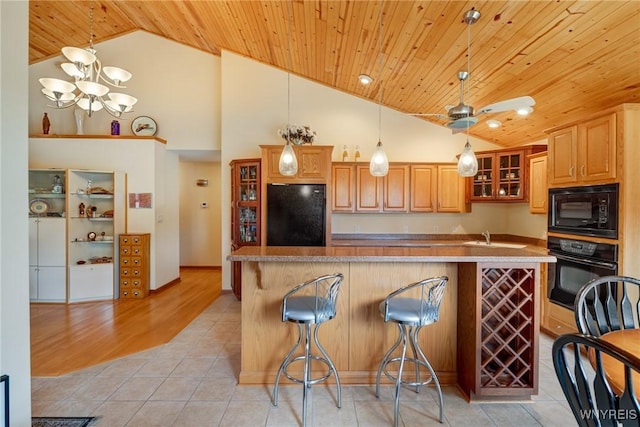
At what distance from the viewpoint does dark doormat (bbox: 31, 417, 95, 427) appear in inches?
79.8

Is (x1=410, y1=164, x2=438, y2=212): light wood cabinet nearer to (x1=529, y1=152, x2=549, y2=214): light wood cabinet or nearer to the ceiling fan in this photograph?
(x1=529, y1=152, x2=549, y2=214): light wood cabinet

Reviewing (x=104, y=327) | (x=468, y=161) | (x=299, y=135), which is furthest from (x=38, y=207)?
(x=468, y=161)

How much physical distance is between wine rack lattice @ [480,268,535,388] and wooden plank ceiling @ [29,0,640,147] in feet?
6.44

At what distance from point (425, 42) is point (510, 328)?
2.77 metres

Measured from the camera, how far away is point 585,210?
114 inches

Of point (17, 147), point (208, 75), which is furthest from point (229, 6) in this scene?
point (17, 147)

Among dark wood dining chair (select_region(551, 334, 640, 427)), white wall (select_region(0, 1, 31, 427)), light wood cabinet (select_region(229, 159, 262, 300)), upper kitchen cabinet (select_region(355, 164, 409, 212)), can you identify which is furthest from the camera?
upper kitchen cabinet (select_region(355, 164, 409, 212))

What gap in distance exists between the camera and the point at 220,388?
7.98ft

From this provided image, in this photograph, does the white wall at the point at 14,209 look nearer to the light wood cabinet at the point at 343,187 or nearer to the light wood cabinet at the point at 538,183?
the light wood cabinet at the point at 343,187

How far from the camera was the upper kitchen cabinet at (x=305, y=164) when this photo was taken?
4.32 m

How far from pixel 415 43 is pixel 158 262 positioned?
5.09m

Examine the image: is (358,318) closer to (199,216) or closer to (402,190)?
(402,190)

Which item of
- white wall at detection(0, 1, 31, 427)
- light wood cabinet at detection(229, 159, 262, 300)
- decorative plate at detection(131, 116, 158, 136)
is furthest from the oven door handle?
decorative plate at detection(131, 116, 158, 136)

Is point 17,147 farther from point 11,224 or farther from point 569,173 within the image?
point 569,173
